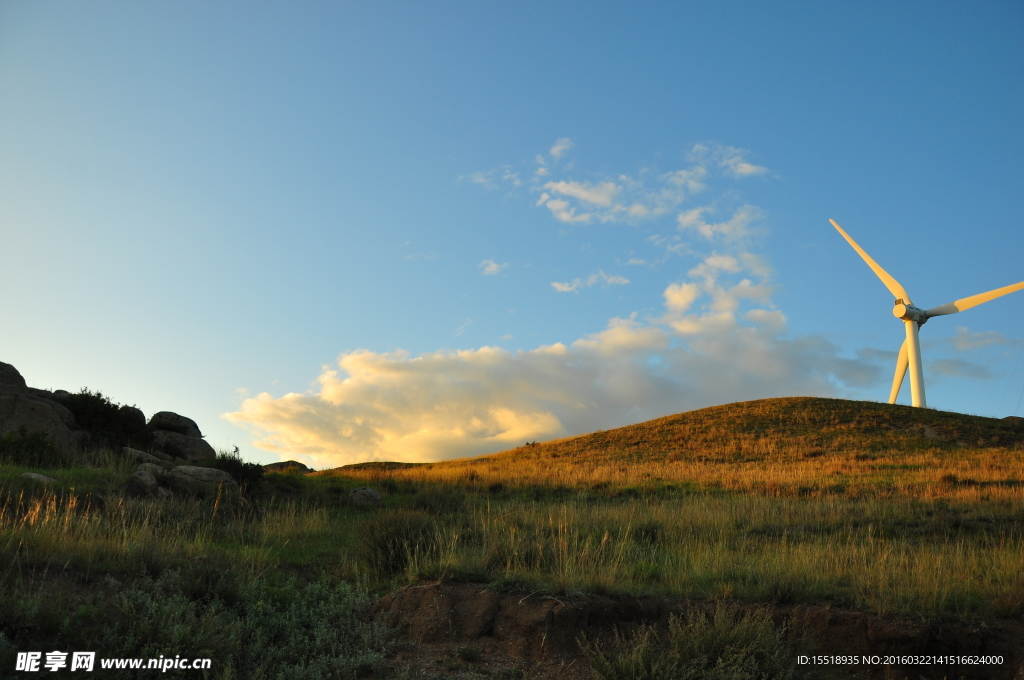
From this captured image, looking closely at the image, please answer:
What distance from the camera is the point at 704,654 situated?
699cm

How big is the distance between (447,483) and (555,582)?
19875 mm

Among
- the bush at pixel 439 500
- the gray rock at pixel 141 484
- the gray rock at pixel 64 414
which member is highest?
the gray rock at pixel 64 414

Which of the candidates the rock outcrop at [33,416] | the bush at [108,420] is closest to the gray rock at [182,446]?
the bush at [108,420]

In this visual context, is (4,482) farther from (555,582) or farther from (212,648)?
(555,582)

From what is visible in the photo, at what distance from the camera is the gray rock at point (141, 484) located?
628 inches

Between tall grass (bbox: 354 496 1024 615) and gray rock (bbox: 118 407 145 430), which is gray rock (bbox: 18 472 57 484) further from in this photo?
gray rock (bbox: 118 407 145 430)

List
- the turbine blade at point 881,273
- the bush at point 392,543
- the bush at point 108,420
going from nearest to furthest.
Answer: the bush at point 392,543, the bush at point 108,420, the turbine blade at point 881,273

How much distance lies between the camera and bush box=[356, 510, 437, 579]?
11211 mm

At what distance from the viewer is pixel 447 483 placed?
1105 inches

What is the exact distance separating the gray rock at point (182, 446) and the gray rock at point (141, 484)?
26.5ft

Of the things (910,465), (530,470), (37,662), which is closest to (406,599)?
(37,662)

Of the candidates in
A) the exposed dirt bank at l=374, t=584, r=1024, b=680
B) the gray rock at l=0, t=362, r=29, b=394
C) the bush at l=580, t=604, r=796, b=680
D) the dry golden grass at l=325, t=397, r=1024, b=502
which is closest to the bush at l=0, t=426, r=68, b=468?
the gray rock at l=0, t=362, r=29, b=394

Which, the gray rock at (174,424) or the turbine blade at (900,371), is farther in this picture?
the turbine blade at (900,371)

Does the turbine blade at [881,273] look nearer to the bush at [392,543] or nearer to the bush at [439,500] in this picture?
the bush at [439,500]
